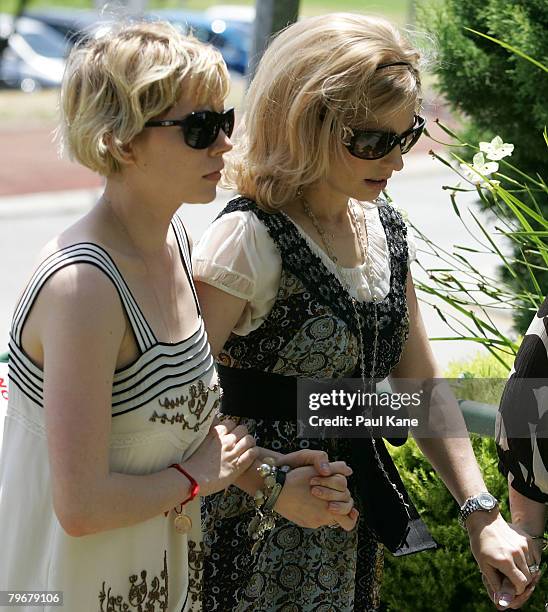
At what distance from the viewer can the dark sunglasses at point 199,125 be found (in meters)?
1.80

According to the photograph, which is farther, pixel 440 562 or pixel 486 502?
pixel 440 562

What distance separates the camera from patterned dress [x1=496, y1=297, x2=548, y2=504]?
2.04m

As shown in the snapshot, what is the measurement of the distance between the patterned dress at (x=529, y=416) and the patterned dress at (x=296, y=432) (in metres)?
0.26

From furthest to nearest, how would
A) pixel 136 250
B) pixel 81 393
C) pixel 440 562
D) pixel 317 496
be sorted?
pixel 440 562, pixel 317 496, pixel 136 250, pixel 81 393

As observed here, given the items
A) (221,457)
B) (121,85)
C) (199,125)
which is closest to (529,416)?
(221,457)

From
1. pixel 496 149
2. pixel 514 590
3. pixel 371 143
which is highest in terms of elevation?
pixel 371 143

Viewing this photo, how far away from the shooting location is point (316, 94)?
2.08m

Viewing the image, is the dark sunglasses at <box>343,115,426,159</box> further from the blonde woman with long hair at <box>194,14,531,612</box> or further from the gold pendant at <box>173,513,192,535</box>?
the gold pendant at <box>173,513,192,535</box>

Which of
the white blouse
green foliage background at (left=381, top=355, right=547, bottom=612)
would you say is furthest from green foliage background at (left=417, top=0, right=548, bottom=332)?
the white blouse

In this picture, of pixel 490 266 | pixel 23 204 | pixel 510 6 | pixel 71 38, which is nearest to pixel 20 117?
pixel 23 204

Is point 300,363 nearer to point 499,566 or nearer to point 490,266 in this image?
point 499,566

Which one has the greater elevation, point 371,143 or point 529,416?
point 371,143

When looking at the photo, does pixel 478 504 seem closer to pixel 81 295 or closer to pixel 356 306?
pixel 356 306

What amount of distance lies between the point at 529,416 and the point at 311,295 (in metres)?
0.46
